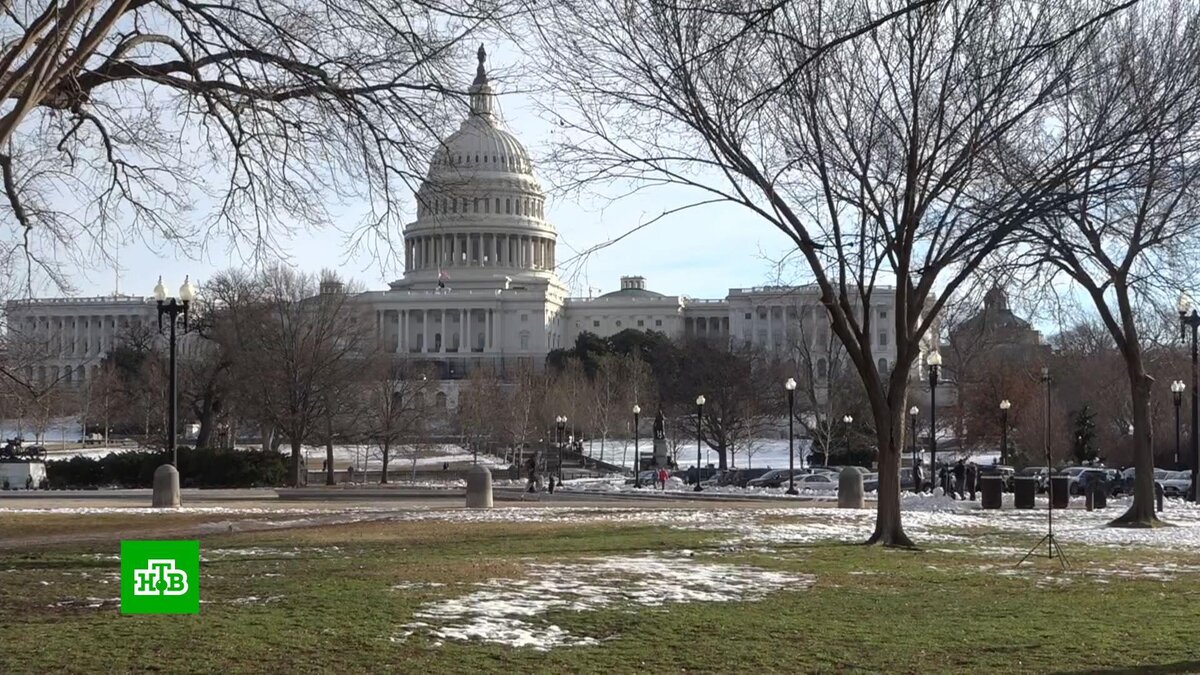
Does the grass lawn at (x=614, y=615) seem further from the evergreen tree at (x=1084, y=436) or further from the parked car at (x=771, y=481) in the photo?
the evergreen tree at (x=1084, y=436)

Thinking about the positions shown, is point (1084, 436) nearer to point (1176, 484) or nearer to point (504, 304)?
point (1176, 484)

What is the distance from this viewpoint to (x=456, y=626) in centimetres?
994

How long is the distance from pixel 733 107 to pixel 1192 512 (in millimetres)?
16168

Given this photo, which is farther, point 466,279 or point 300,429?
point 466,279

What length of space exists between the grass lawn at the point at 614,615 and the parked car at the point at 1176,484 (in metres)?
23.7

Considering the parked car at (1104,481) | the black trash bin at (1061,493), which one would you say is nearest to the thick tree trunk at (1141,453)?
the black trash bin at (1061,493)

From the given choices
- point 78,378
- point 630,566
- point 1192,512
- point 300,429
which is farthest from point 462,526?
point 78,378

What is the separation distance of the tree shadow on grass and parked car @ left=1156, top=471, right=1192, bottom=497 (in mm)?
31231

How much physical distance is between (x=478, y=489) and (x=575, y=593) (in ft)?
50.3

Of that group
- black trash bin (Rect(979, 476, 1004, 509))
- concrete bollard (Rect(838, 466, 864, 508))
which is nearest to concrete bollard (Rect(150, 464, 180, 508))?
concrete bollard (Rect(838, 466, 864, 508))

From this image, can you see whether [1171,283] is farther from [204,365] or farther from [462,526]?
[204,365]

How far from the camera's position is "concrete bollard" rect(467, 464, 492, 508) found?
27031 mm

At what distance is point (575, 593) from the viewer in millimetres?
11891

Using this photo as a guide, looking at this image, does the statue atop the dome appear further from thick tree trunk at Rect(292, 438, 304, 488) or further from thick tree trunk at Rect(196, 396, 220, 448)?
thick tree trunk at Rect(196, 396, 220, 448)
